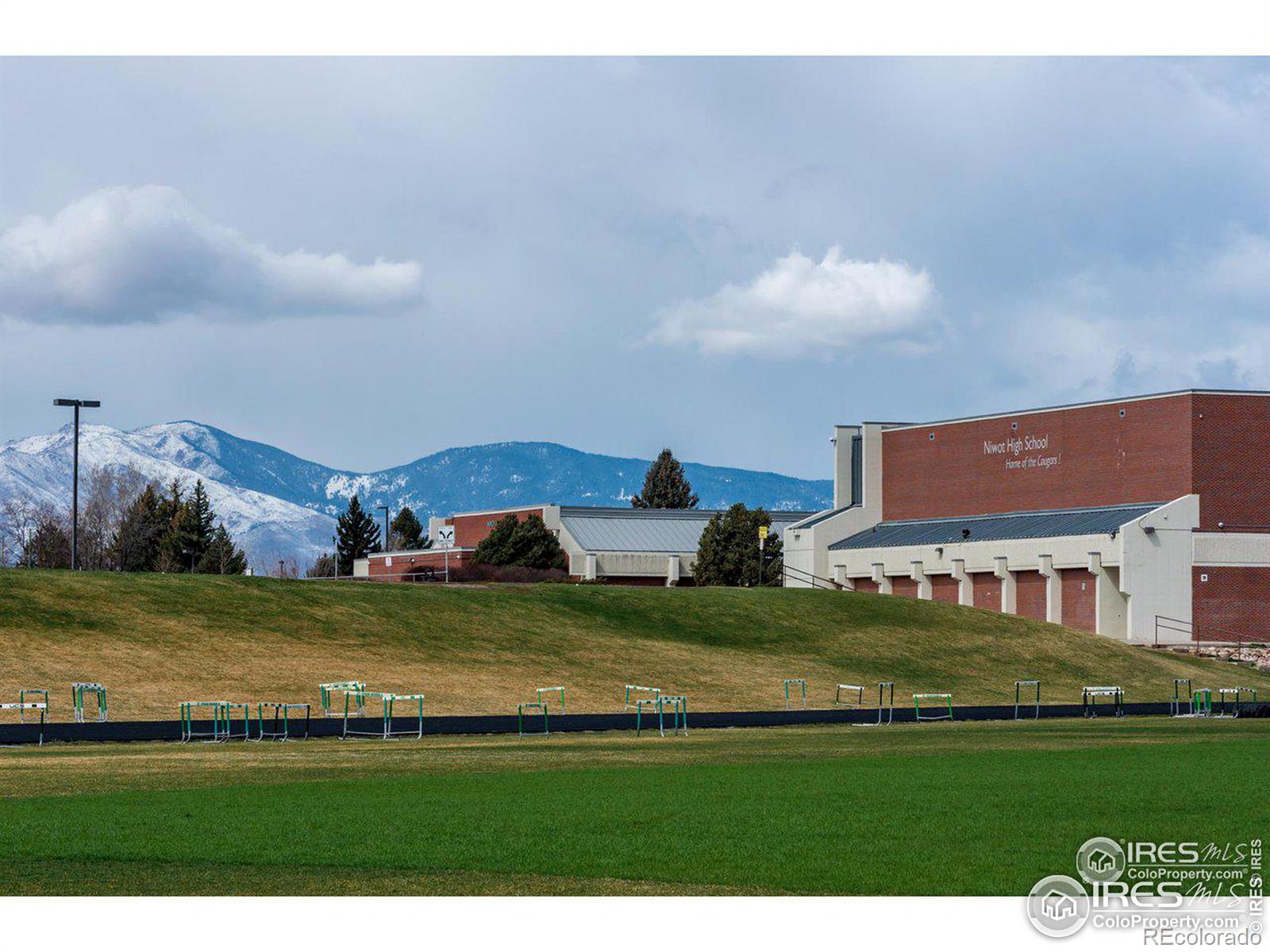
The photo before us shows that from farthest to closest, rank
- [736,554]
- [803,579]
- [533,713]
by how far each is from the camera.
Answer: [736,554] → [803,579] → [533,713]

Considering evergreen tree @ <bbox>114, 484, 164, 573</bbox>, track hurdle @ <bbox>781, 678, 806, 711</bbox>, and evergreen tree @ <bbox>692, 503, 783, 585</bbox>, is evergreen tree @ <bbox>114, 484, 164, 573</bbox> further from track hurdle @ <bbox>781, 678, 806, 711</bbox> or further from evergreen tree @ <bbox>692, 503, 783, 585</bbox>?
track hurdle @ <bbox>781, 678, 806, 711</bbox>

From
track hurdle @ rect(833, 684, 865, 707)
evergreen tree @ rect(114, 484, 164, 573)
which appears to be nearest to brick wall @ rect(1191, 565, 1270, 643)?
track hurdle @ rect(833, 684, 865, 707)

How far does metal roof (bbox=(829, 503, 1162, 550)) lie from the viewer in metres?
89.6

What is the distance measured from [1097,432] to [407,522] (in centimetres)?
8687

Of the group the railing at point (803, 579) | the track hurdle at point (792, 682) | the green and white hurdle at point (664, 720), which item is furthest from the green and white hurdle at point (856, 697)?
the railing at point (803, 579)

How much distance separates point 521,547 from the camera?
120m

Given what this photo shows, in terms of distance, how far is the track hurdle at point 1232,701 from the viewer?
5403cm

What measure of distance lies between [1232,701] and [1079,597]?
23195 millimetres

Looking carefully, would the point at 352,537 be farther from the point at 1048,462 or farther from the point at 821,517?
the point at 1048,462

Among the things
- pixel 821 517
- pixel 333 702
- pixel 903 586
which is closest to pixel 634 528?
pixel 821 517

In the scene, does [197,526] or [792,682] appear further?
[197,526]

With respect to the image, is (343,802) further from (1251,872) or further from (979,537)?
(979,537)

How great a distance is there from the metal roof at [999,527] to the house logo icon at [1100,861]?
2847 inches
